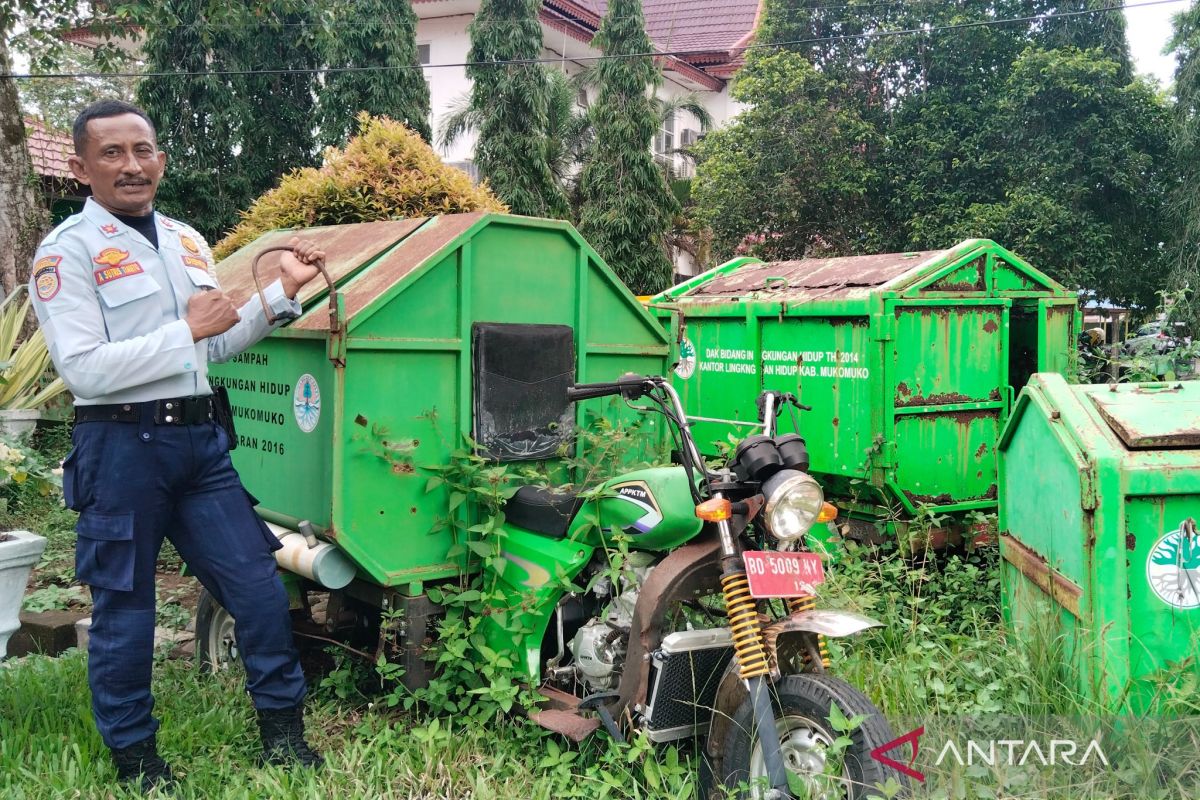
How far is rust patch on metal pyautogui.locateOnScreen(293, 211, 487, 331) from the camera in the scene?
341 cm

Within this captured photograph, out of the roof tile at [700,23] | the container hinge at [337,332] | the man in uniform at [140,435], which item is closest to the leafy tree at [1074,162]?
the roof tile at [700,23]

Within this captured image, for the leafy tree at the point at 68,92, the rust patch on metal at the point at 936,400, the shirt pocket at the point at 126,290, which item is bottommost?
the rust patch on metal at the point at 936,400

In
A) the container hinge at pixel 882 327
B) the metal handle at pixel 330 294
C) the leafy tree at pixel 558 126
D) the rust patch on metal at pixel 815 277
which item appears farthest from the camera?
the leafy tree at pixel 558 126

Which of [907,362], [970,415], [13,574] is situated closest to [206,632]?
[13,574]

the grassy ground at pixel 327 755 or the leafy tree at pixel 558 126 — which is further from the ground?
the leafy tree at pixel 558 126

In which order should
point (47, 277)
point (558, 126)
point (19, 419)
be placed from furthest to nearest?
point (558, 126), point (19, 419), point (47, 277)

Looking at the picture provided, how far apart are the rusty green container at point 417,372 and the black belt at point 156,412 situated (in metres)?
0.49

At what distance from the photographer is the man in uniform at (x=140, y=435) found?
281cm

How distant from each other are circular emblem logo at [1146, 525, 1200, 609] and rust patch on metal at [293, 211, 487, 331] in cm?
259

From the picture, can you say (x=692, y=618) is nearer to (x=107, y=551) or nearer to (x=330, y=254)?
(x=107, y=551)

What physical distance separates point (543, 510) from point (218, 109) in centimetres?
1432

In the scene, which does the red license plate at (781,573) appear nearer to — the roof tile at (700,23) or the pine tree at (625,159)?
the pine tree at (625,159)

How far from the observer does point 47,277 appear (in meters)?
2.81

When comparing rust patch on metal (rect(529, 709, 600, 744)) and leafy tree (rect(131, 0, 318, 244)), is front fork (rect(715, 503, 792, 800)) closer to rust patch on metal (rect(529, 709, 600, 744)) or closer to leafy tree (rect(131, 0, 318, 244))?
rust patch on metal (rect(529, 709, 600, 744))
